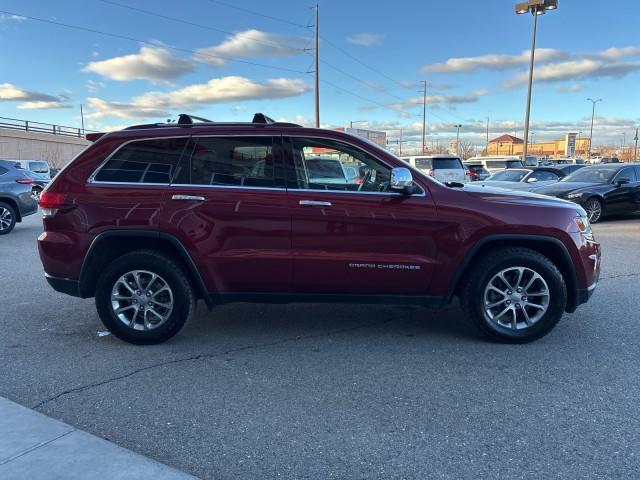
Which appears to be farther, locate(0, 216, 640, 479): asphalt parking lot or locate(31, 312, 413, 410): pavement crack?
locate(31, 312, 413, 410): pavement crack

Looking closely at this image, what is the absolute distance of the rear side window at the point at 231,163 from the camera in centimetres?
423

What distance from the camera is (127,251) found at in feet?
14.4

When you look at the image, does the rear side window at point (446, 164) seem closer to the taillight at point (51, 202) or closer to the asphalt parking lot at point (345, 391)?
the asphalt parking lot at point (345, 391)

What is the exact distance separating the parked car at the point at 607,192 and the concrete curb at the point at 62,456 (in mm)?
11536

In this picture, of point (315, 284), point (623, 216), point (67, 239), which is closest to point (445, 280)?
point (315, 284)

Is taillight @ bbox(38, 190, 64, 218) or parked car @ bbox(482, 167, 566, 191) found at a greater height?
parked car @ bbox(482, 167, 566, 191)

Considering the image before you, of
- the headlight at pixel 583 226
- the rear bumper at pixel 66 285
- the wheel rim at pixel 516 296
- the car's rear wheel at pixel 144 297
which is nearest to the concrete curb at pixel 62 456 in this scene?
the car's rear wheel at pixel 144 297

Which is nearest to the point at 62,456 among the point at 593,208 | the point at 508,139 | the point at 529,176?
the point at 593,208

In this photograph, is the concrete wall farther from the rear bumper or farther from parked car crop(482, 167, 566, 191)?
the rear bumper

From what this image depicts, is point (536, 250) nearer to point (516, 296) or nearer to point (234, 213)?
point (516, 296)

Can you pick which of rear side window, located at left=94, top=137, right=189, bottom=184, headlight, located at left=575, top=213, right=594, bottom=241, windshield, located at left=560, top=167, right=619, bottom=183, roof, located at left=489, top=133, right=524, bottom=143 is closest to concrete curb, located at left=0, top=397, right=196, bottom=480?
rear side window, located at left=94, top=137, right=189, bottom=184

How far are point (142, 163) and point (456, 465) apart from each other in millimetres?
3361

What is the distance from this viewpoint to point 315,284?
4.23 m

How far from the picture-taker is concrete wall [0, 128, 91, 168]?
49.7 metres
